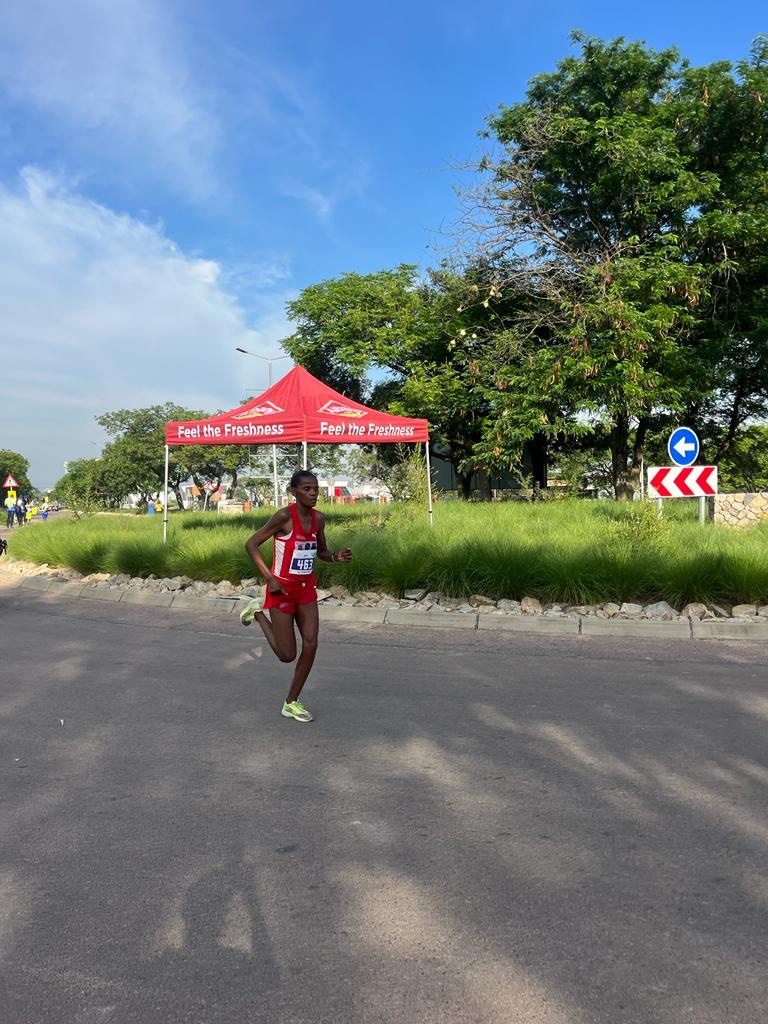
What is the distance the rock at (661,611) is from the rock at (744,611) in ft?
2.08

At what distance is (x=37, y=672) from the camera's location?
676cm

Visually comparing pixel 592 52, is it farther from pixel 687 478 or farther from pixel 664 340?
pixel 687 478

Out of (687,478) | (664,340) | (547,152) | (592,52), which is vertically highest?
(592,52)

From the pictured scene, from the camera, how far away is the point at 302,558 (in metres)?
5.06

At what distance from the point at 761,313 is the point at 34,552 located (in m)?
20.3

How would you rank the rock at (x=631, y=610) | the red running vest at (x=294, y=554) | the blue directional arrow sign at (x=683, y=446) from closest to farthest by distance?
the red running vest at (x=294, y=554) → the rock at (x=631, y=610) → the blue directional arrow sign at (x=683, y=446)

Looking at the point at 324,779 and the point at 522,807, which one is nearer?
the point at 522,807

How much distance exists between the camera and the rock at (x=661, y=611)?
8.23m

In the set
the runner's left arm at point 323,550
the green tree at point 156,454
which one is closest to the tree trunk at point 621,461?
the runner's left arm at point 323,550

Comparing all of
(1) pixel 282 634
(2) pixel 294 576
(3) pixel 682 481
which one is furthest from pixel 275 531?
(3) pixel 682 481

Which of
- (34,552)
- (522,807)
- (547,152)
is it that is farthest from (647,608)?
(547,152)

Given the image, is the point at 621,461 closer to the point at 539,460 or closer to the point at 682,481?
the point at 539,460

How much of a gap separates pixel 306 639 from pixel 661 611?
16.0 ft

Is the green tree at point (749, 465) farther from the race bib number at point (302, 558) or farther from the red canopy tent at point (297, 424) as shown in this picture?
the race bib number at point (302, 558)
